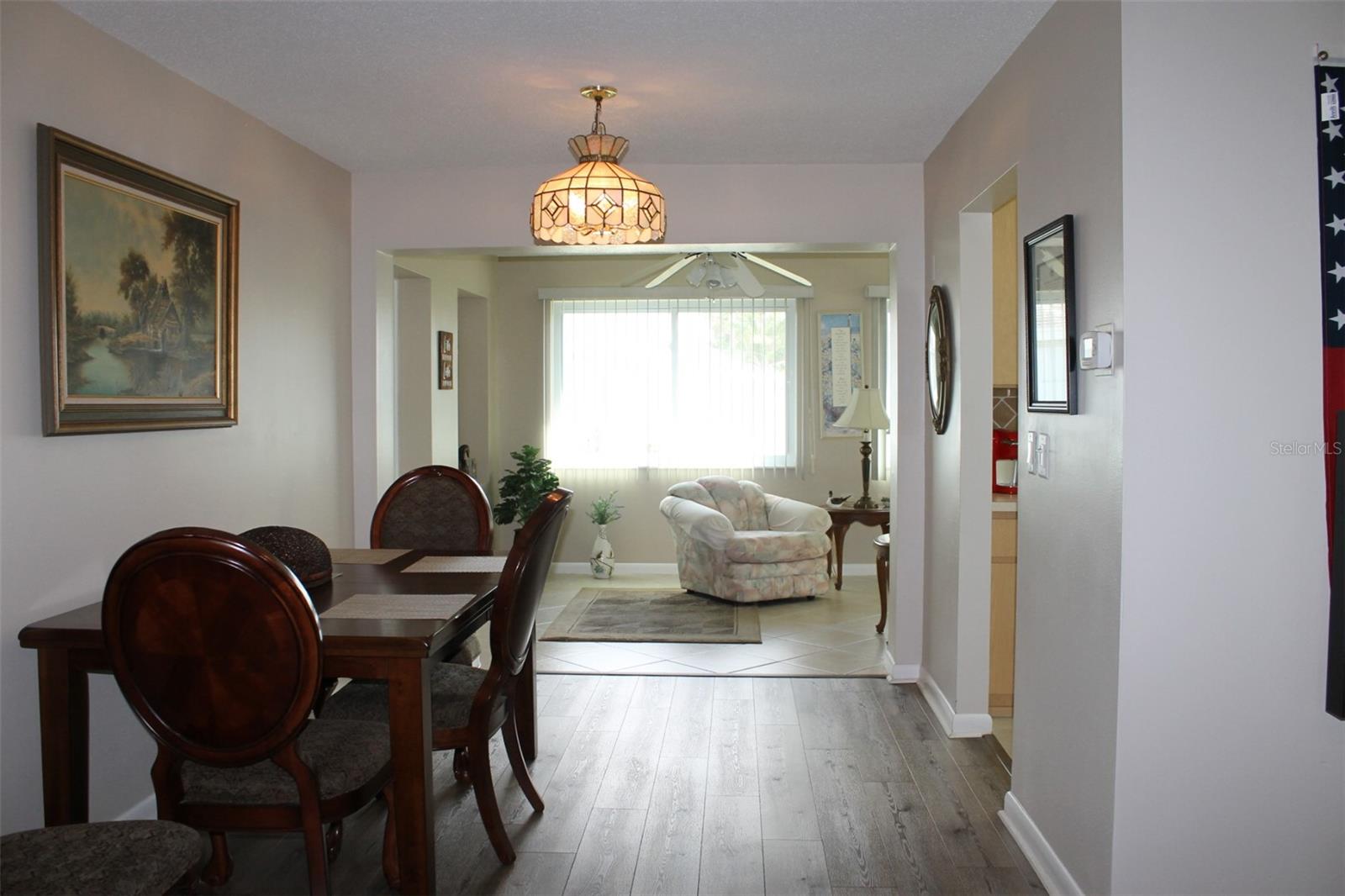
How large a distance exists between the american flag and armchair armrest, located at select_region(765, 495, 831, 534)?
4192 mm

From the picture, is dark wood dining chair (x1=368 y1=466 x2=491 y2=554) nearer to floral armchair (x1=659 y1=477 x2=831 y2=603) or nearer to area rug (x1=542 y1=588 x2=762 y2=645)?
area rug (x1=542 y1=588 x2=762 y2=645)

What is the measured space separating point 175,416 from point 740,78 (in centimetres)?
219

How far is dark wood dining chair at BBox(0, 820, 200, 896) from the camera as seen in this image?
162 cm

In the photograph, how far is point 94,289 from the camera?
8.86 feet

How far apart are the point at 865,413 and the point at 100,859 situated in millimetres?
5108

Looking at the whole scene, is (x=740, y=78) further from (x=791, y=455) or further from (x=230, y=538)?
(x=791, y=455)

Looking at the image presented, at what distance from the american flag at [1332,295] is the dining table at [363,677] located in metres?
2.05

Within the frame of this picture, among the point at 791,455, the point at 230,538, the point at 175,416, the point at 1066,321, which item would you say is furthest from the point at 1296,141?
the point at 791,455

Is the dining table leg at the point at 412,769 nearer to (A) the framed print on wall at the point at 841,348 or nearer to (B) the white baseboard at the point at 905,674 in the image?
(B) the white baseboard at the point at 905,674

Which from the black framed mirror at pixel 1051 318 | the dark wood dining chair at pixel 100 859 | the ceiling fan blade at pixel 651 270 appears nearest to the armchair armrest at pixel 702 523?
the ceiling fan blade at pixel 651 270

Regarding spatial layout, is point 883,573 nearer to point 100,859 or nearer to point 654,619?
point 654,619

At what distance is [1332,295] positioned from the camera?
209 centimetres

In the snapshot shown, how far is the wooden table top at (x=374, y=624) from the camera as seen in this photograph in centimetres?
220

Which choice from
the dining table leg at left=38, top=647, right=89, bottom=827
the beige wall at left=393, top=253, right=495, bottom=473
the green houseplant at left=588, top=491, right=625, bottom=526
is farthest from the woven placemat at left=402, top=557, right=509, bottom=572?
the green houseplant at left=588, top=491, right=625, bottom=526
